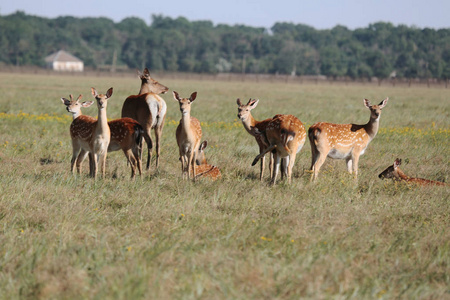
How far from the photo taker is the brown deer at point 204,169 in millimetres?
9273

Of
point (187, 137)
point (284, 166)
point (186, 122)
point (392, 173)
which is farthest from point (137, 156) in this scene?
point (392, 173)

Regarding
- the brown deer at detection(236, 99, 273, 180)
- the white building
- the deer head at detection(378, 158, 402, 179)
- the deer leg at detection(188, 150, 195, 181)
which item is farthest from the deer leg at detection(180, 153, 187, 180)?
the white building

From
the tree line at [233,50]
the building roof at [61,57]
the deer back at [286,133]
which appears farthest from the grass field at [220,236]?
the building roof at [61,57]

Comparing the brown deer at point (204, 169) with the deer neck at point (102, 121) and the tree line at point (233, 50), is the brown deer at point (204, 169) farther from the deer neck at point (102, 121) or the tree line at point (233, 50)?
the tree line at point (233, 50)

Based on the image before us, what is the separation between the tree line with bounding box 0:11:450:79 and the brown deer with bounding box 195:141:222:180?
83.4 metres

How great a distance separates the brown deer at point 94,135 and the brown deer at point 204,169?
1525 millimetres

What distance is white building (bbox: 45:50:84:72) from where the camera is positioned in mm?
114000

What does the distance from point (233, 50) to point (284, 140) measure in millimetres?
124388

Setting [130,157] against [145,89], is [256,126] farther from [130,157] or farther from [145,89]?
[145,89]

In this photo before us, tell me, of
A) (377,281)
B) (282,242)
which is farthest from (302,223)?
(377,281)

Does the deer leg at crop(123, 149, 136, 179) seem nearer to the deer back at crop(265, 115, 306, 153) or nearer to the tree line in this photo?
the deer back at crop(265, 115, 306, 153)

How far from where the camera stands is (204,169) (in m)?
9.88

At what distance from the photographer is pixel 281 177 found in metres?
9.55

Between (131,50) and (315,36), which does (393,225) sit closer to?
(131,50)
